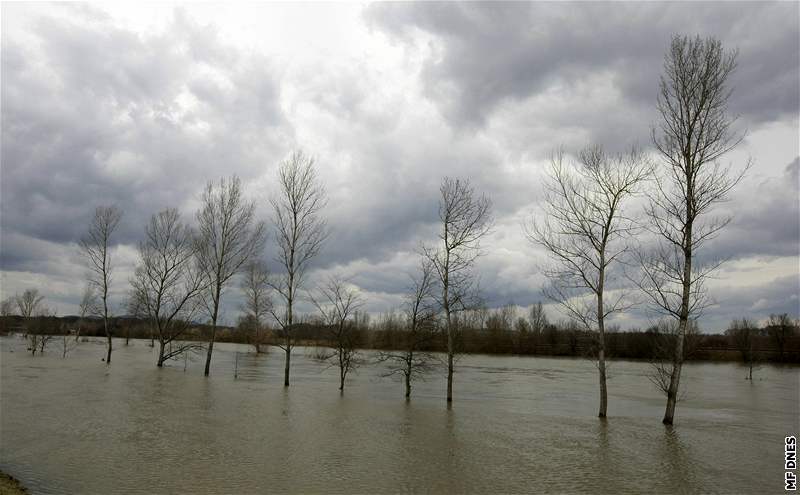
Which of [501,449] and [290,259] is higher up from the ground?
[290,259]

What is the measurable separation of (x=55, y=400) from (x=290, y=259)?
11.2 meters

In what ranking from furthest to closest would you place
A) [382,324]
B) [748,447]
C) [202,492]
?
1. [382,324]
2. [748,447]
3. [202,492]

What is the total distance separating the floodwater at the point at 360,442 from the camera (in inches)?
390

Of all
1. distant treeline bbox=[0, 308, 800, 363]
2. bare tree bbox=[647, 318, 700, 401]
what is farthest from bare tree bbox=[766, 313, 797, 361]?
bare tree bbox=[647, 318, 700, 401]

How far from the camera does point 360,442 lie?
1340 centimetres

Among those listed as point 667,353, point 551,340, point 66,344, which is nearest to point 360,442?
point 667,353

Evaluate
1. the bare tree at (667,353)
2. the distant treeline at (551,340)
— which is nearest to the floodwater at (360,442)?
the bare tree at (667,353)

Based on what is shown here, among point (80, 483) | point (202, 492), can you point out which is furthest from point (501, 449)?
point (80, 483)

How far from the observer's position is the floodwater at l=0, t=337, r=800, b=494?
9906mm

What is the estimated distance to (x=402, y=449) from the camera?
1275 cm

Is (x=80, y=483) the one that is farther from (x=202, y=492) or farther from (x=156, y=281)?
(x=156, y=281)

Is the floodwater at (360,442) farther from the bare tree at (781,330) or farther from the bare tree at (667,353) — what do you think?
the bare tree at (781,330)

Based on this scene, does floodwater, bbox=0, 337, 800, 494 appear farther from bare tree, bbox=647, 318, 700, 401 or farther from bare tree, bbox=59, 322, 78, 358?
bare tree, bbox=59, 322, 78, 358

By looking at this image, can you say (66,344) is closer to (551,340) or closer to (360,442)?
(360,442)
